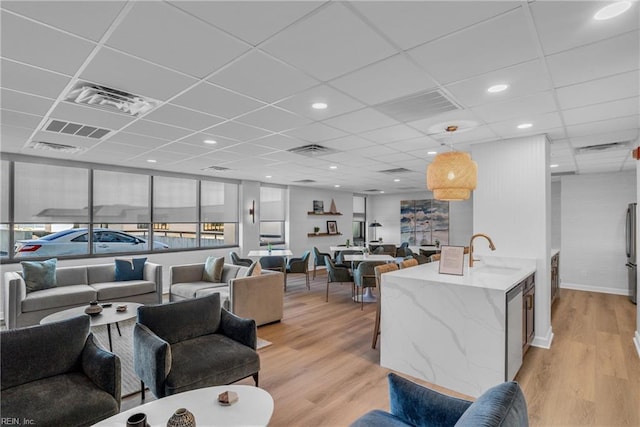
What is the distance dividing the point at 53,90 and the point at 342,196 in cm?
952

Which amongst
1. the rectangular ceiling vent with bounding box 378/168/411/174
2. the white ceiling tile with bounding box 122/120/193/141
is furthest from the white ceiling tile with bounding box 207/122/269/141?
the rectangular ceiling vent with bounding box 378/168/411/174

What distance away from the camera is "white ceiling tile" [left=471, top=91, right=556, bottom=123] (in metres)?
3.02

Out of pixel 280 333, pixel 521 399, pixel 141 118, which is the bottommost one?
pixel 280 333

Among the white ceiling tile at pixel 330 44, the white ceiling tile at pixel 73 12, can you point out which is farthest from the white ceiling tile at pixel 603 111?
the white ceiling tile at pixel 73 12

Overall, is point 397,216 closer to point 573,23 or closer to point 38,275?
Result: point 38,275

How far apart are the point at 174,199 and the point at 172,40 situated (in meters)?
6.09

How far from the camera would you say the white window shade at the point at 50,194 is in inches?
219

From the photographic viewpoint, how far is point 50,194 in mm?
5867

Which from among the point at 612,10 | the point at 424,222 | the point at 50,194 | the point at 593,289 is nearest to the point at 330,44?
the point at 612,10

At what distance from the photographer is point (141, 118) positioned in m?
3.56

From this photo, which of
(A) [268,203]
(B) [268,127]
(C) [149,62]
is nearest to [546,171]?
(B) [268,127]

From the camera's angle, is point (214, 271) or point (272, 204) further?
point (272, 204)

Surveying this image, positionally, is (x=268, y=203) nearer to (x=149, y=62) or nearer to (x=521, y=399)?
(x=149, y=62)

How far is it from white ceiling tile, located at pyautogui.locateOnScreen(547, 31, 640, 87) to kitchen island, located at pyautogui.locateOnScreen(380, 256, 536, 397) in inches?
69.9
